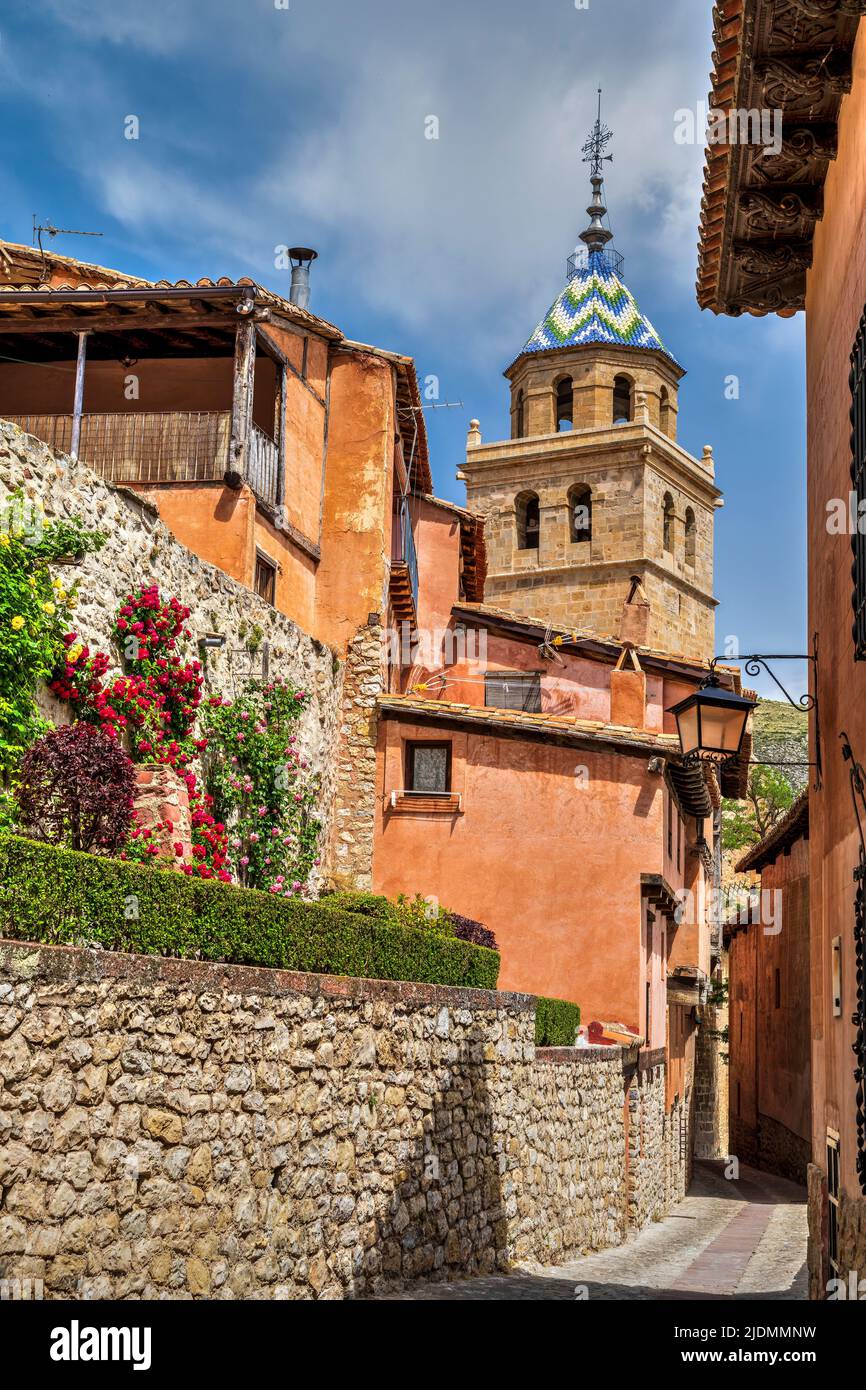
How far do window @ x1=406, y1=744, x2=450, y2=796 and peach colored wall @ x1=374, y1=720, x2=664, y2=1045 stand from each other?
0.14 m

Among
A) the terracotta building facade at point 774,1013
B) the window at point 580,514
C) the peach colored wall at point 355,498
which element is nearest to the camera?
the peach colored wall at point 355,498

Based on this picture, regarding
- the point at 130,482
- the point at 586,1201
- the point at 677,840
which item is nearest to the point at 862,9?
the point at 130,482

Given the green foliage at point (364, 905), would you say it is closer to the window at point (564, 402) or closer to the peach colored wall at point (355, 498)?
the peach colored wall at point (355, 498)

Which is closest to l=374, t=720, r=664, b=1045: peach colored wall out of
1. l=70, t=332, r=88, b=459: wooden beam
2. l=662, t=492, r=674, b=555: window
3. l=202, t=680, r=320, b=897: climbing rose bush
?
l=202, t=680, r=320, b=897: climbing rose bush

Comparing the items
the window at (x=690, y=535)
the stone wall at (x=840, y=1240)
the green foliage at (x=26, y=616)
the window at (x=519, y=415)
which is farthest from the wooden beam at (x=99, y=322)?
the window at (x=690, y=535)

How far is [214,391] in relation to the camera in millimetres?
19469

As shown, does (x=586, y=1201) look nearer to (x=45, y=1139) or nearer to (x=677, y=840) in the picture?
(x=677, y=840)

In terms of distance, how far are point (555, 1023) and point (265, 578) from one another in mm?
6819

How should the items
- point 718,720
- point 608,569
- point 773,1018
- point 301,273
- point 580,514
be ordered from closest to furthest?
point 718,720 < point 301,273 < point 773,1018 < point 608,569 < point 580,514

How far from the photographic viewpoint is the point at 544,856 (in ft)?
63.9

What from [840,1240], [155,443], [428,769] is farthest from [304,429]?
[840,1240]

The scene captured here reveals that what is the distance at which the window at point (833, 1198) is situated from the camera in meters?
8.80

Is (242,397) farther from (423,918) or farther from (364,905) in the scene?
(423,918)

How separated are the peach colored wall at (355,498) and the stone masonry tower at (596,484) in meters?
24.4
